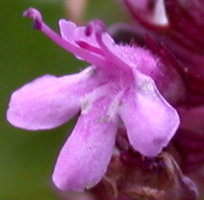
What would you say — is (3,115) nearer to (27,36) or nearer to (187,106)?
(27,36)

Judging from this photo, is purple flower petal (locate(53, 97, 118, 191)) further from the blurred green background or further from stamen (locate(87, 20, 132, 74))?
the blurred green background

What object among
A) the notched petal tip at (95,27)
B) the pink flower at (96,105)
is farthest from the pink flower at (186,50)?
the notched petal tip at (95,27)

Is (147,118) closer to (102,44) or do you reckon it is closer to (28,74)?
(102,44)

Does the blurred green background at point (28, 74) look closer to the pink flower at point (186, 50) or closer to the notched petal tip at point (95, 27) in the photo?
the pink flower at point (186, 50)

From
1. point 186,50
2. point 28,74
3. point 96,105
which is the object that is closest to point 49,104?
point 96,105

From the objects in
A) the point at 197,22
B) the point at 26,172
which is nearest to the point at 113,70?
the point at 197,22

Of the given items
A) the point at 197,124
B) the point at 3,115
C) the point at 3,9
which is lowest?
the point at 3,115

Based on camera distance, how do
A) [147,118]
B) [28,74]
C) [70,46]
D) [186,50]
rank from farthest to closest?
[28,74], [186,50], [70,46], [147,118]
